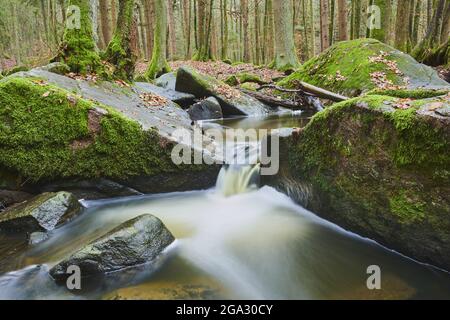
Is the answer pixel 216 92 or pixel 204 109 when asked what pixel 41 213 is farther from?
pixel 216 92

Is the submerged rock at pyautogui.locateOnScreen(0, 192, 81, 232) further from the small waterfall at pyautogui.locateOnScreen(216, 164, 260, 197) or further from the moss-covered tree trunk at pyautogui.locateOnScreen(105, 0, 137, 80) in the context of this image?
the moss-covered tree trunk at pyautogui.locateOnScreen(105, 0, 137, 80)

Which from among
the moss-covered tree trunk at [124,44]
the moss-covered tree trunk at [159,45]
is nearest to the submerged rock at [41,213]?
the moss-covered tree trunk at [124,44]

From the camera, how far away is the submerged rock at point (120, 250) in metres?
3.78

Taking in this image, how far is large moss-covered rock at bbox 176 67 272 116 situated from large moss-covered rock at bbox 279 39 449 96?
167cm

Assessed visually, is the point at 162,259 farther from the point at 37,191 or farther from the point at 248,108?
the point at 248,108

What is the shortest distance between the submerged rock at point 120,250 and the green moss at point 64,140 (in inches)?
70.6

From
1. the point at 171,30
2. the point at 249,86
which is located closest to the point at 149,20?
the point at 171,30

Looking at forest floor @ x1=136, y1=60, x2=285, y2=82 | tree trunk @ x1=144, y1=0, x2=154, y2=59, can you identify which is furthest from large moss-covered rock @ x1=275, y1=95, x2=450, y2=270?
tree trunk @ x1=144, y1=0, x2=154, y2=59

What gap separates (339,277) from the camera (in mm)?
3838

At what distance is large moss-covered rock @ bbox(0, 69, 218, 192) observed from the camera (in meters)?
5.38

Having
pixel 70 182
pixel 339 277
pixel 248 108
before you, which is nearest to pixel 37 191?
pixel 70 182

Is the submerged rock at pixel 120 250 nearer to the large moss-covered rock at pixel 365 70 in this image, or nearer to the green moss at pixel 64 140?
the green moss at pixel 64 140

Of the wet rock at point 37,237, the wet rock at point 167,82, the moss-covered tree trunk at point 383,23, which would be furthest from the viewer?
the moss-covered tree trunk at point 383,23

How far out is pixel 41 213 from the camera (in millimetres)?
4910
